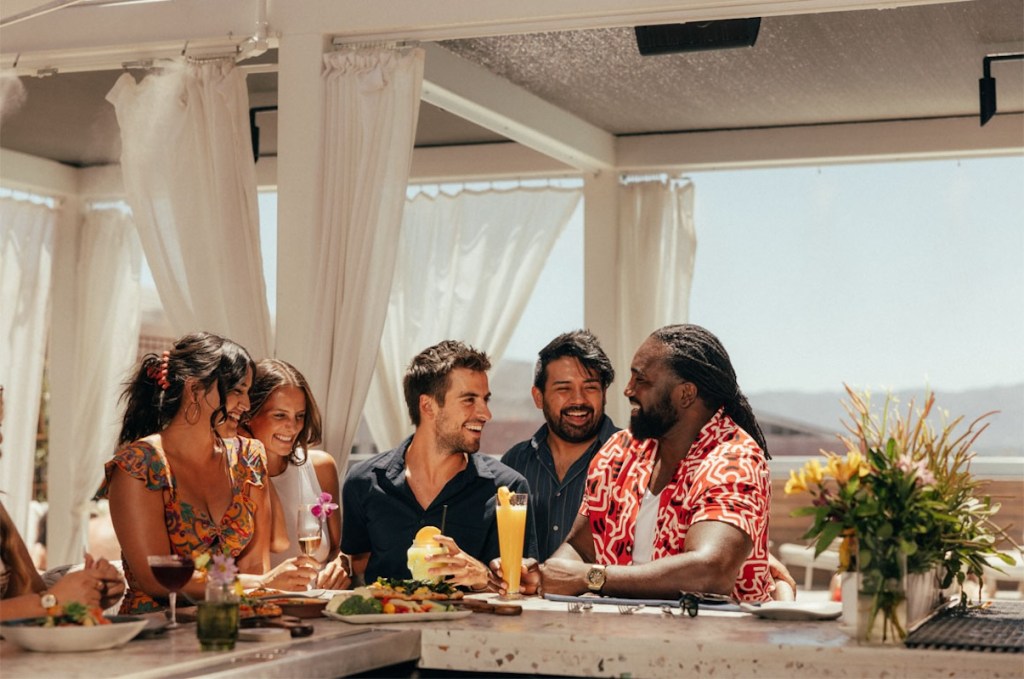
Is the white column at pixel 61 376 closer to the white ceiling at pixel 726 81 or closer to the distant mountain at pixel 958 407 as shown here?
the white ceiling at pixel 726 81

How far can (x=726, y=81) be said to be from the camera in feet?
21.3

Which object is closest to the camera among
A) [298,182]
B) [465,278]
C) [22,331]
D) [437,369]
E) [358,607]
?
[358,607]

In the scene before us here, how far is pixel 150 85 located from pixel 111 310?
3092 millimetres

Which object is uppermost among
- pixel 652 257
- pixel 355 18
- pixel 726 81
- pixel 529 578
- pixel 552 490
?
pixel 726 81

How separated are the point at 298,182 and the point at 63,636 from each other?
2.87m

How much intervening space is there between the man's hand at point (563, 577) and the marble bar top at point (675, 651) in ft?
1.12

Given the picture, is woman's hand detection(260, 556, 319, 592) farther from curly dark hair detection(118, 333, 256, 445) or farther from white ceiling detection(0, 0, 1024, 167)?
white ceiling detection(0, 0, 1024, 167)

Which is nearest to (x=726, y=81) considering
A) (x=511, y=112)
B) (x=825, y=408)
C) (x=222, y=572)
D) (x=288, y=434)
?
(x=511, y=112)

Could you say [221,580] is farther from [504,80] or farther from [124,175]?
[504,80]

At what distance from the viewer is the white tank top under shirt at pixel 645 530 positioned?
3.52 meters

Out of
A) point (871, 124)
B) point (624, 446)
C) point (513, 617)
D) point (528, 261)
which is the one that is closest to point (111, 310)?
point (528, 261)

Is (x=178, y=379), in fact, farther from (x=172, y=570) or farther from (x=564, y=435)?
(x=564, y=435)

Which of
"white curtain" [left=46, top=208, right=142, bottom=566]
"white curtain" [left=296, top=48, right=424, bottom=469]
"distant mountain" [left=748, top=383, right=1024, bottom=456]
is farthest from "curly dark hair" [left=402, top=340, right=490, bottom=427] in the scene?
"distant mountain" [left=748, top=383, right=1024, bottom=456]

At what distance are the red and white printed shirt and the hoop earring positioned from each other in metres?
1.06
